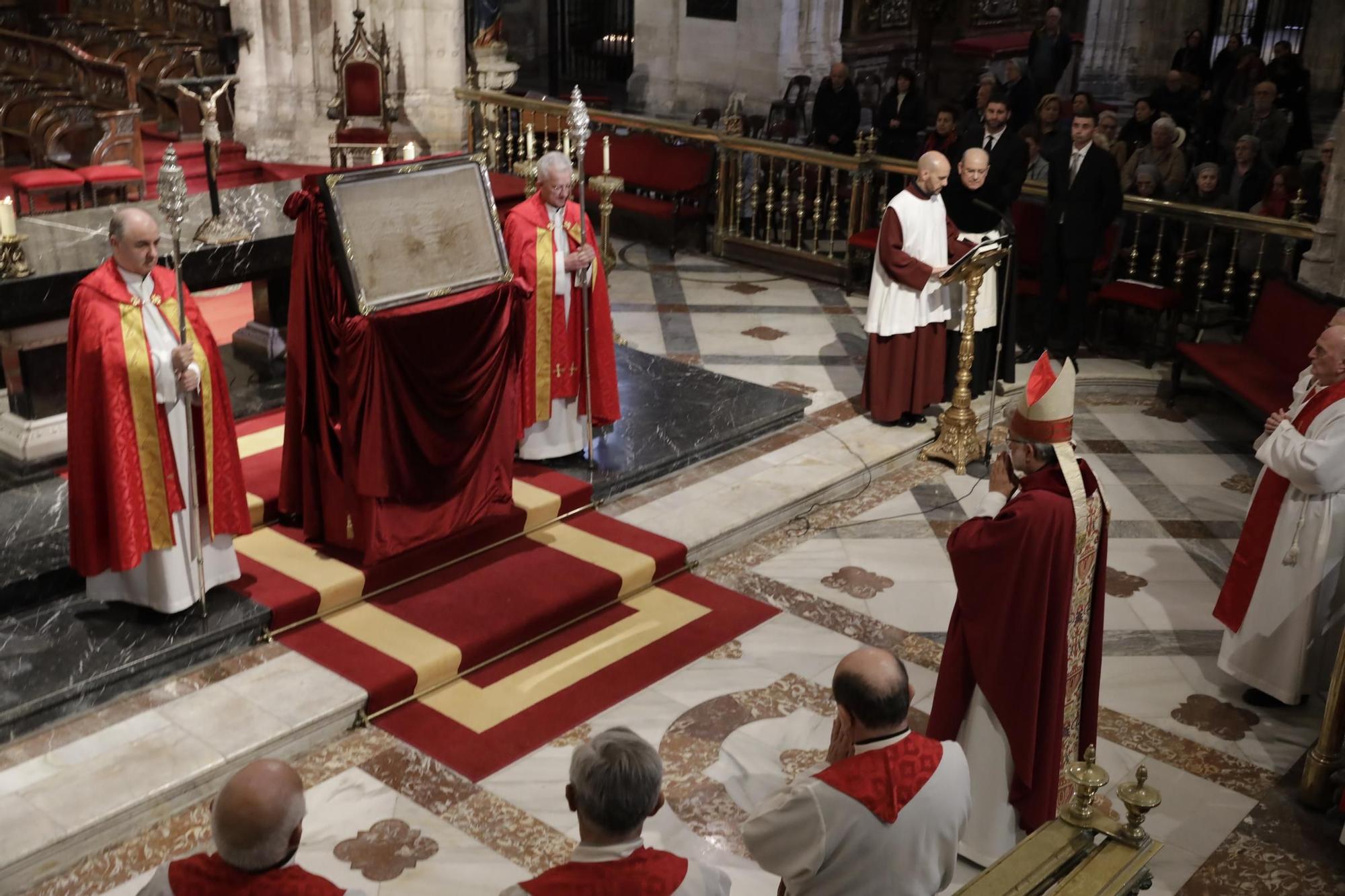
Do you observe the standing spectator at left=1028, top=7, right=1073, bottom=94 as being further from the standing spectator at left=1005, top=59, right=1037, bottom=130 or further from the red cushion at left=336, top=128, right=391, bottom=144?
the red cushion at left=336, top=128, right=391, bottom=144

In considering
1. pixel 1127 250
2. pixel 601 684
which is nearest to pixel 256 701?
pixel 601 684

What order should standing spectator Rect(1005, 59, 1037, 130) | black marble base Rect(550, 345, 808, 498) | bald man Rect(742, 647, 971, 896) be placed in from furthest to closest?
1. standing spectator Rect(1005, 59, 1037, 130)
2. black marble base Rect(550, 345, 808, 498)
3. bald man Rect(742, 647, 971, 896)

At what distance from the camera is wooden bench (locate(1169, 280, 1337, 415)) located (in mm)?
7734

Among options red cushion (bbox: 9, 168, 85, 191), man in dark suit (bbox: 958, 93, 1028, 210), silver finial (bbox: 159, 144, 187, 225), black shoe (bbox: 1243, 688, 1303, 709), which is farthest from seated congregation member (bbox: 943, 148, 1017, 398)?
red cushion (bbox: 9, 168, 85, 191)

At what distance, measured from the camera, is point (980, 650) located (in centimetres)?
413

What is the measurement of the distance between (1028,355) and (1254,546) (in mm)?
3934

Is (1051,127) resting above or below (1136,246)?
above

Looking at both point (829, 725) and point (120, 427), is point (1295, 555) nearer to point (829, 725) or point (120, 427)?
point (829, 725)

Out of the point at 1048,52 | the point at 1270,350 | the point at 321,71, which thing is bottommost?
the point at 1270,350

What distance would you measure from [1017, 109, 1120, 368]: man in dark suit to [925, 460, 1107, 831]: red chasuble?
16.6 feet

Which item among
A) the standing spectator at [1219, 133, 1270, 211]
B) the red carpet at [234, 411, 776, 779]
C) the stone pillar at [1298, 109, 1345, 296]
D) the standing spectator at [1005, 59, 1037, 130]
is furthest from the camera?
the standing spectator at [1005, 59, 1037, 130]

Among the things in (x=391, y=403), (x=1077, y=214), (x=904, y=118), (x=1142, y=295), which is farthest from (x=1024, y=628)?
(x=904, y=118)

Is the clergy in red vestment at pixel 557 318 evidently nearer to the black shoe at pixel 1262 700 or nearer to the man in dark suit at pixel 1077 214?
the black shoe at pixel 1262 700

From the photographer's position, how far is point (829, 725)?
5.24 metres
